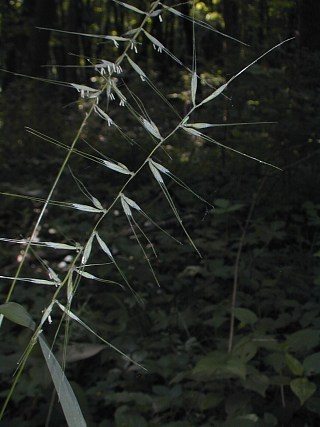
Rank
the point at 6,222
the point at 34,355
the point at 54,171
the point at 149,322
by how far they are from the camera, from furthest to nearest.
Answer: the point at 54,171 < the point at 6,222 < the point at 149,322 < the point at 34,355

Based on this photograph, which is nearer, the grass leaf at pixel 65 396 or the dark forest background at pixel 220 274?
the grass leaf at pixel 65 396

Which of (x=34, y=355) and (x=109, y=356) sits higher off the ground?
(x=34, y=355)

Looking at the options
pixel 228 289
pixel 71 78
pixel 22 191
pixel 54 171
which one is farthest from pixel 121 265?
pixel 71 78

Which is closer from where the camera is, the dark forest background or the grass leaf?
the grass leaf

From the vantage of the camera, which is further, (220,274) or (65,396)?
(220,274)

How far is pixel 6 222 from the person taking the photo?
17.8 feet

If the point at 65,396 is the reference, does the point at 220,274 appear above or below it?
below

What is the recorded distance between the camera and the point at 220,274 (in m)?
3.11

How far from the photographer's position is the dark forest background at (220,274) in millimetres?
2184

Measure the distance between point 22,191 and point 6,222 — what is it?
1.70ft

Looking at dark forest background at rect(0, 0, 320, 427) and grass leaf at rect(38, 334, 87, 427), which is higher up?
grass leaf at rect(38, 334, 87, 427)

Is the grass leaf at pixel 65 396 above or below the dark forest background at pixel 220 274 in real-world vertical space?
above

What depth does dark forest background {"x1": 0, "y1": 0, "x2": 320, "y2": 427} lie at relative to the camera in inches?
86.0

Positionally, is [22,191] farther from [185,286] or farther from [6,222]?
[185,286]
